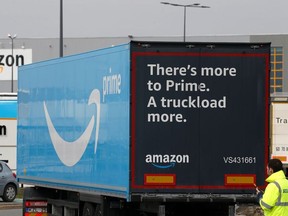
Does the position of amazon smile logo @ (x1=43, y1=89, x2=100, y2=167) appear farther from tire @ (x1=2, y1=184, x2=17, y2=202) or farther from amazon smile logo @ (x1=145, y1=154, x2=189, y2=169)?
tire @ (x1=2, y1=184, x2=17, y2=202)

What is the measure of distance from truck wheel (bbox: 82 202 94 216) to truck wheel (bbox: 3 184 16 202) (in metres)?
18.2

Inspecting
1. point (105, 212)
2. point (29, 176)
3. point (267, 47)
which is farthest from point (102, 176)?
point (29, 176)

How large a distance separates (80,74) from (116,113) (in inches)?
89.2

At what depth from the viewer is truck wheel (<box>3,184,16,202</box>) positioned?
37719 mm

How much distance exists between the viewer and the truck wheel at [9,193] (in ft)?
124

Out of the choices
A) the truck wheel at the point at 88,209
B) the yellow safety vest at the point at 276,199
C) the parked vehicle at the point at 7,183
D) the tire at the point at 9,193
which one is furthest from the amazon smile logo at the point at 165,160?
the tire at the point at 9,193

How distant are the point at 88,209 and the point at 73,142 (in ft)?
3.99

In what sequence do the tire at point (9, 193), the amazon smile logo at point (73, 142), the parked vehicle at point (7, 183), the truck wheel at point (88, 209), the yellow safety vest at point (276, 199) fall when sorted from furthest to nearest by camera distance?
1. the tire at point (9, 193)
2. the parked vehicle at point (7, 183)
3. the truck wheel at point (88, 209)
4. the amazon smile logo at point (73, 142)
5. the yellow safety vest at point (276, 199)

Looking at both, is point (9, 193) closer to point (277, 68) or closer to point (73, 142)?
point (73, 142)

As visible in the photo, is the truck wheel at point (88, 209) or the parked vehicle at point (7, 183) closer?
the truck wheel at point (88, 209)

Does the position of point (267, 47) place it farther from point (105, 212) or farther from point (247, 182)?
point (105, 212)

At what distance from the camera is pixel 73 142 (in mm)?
19688

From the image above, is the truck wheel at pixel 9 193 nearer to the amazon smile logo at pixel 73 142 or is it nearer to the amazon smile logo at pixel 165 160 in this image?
the amazon smile logo at pixel 73 142

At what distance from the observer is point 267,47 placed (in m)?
17.2
